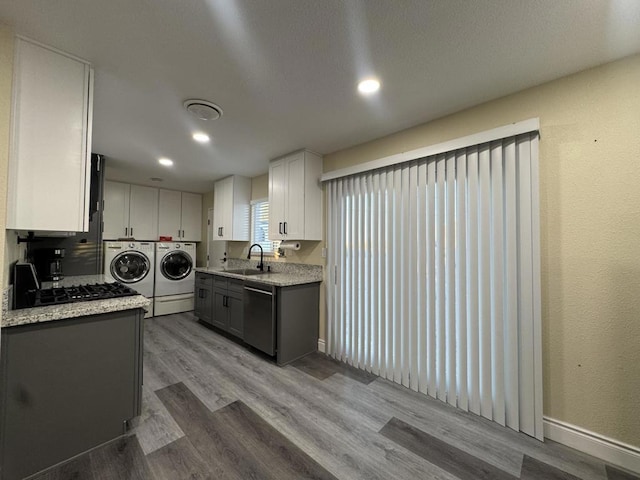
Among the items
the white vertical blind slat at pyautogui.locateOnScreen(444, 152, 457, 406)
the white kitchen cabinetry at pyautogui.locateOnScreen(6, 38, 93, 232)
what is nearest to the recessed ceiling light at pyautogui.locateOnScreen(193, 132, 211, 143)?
the white kitchen cabinetry at pyautogui.locateOnScreen(6, 38, 93, 232)

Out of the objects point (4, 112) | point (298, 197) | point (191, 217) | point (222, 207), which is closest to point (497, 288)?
point (298, 197)

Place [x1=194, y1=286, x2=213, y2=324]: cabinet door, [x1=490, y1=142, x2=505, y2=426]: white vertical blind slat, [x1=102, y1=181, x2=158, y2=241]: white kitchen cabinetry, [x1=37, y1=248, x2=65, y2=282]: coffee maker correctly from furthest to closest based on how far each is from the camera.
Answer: [x1=102, y1=181, x2=158, y2=241]: white kitchen cabinetry < [x1=194, y1=286, x2=213, y2=324]: cabinet door < [x1=37, y1=248, x2=65, y2=282]: coffee maker < [x1=490, y1=142, x2=505, y2=426]: white vertical blind slat

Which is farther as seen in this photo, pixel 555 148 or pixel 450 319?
pixel 450 319

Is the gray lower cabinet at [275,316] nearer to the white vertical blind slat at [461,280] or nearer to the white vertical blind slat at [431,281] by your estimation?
the white vertical blind slat at [431,281]

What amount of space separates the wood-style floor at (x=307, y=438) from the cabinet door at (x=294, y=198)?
5.13 feet

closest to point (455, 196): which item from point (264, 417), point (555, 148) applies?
point (555, 148)

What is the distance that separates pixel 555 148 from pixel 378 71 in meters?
1.31

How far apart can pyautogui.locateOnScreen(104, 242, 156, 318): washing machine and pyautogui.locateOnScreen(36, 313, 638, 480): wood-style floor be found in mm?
2204

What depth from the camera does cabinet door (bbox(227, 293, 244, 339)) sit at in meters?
3.22

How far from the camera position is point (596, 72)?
1.58 m

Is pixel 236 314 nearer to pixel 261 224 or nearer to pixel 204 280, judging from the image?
pixel 204 280

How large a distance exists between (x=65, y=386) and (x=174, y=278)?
3.31 metres

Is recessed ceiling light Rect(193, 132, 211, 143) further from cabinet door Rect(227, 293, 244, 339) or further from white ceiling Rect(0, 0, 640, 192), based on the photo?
cabinet door Rect(227, 293, 244, 339)

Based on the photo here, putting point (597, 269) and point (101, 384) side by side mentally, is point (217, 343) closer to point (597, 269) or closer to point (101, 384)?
point (101, 384)
